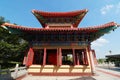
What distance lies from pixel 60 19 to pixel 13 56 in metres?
18.0

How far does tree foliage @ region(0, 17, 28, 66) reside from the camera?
29.5m

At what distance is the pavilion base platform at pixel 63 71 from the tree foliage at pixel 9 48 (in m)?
16.6

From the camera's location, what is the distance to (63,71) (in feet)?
47.3

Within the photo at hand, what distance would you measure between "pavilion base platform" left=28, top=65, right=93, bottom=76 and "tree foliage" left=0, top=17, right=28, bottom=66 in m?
16.6

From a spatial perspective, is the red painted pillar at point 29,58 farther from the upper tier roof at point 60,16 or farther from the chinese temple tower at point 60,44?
the upper tier roof at point 60,16

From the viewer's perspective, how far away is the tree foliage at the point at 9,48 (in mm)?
29516

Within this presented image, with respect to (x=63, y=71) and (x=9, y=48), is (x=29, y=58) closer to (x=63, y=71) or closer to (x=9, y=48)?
(x=63, y=71)

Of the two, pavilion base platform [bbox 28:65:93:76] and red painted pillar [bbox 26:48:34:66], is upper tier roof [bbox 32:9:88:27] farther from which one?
pavilion base platform [bbox 28:65:93:76]

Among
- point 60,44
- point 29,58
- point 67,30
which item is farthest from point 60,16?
point 29,58

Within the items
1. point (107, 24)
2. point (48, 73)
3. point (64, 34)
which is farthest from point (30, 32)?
point (107, 24)

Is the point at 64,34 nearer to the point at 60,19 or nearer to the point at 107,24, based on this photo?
the point at 60,19

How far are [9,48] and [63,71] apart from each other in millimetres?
18514

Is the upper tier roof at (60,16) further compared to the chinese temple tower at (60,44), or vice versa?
the upper tier roof at (60,16)

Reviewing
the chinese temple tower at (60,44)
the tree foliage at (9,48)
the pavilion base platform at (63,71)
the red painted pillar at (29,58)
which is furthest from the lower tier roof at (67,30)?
the tree foliage at (9,48)
